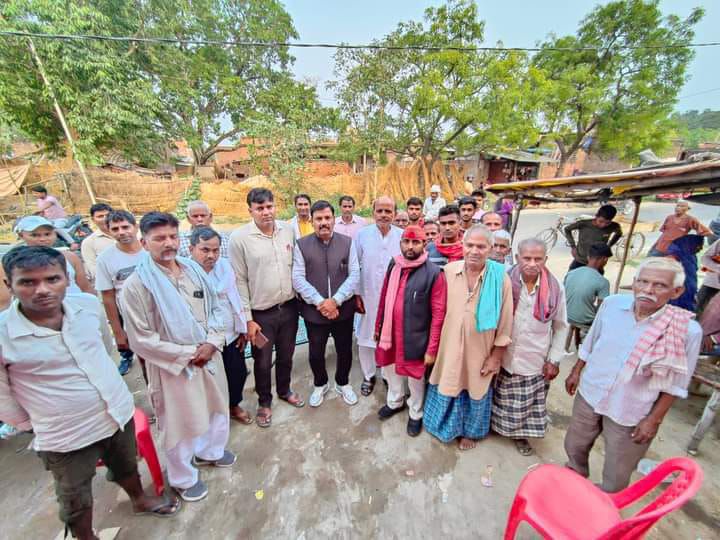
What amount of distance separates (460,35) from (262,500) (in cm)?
1713

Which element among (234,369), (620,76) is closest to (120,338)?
(234,369)

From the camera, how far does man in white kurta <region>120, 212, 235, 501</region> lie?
181cm

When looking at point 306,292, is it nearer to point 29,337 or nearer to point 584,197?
point 29,337

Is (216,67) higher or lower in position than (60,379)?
higher

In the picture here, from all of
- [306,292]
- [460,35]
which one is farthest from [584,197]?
[460,35]

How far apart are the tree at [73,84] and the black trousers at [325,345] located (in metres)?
13.2

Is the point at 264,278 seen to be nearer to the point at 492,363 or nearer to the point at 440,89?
the point at 492,363

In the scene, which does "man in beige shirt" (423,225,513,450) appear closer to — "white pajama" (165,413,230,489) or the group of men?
the group of men

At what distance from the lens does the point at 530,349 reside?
229 cm

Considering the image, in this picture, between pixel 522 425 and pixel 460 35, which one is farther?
pixel 460 35

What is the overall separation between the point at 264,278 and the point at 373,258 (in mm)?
1110

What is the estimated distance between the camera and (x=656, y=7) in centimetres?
1534

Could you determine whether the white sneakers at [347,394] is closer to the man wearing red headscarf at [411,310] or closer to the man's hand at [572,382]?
the man wearing red headscarf at [411,310]

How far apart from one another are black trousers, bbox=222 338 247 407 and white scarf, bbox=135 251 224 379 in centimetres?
57
